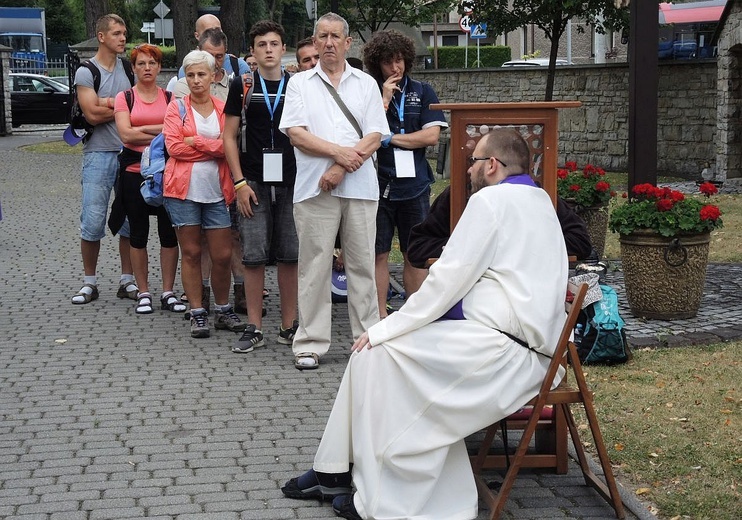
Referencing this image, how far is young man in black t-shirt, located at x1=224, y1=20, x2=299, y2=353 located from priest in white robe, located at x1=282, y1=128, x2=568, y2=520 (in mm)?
3258

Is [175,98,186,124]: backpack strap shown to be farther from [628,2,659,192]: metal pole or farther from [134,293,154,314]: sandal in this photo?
[628,2,659,192]: metal pole

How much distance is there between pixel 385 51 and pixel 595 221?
3981mm

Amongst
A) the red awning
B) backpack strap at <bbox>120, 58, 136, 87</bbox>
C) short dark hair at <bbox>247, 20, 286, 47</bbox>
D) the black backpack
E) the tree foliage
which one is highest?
the red awning

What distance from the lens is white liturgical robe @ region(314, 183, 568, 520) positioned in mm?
4512

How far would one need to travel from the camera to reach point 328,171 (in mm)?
7180

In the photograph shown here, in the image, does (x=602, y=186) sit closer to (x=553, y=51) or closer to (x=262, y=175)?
(x=262, y=175)

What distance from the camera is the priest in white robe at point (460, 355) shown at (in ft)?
14.8

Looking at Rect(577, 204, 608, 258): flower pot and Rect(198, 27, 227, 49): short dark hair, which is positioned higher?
Rect(198, 27, 227, 49): short dark hair

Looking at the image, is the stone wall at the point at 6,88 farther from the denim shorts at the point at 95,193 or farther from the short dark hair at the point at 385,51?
the short dark hair at the point at 385,51

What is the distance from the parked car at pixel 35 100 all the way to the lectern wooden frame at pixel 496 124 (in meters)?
32.5

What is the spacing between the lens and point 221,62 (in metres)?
9.20

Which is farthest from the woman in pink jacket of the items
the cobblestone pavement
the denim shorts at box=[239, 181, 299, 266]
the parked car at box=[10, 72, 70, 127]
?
the parked car at box=[10, 72, 70, 127]

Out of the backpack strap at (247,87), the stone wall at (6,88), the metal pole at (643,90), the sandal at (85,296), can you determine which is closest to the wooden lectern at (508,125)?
the backpack strap at (247,87)

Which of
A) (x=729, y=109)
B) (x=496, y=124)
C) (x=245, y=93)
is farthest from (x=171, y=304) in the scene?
(x=729, y=109)
